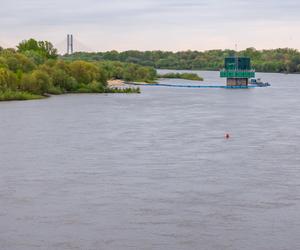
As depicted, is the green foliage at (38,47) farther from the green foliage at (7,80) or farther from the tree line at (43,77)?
the green foliage at (7,80)

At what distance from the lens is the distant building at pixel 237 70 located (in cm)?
7388

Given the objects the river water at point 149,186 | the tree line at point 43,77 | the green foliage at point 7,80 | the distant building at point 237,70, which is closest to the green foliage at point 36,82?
the tree line at point 43,77

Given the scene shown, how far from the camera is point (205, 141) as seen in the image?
24812mm

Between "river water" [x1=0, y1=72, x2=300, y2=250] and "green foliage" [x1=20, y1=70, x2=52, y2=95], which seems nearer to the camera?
"river water" [x1=0, y1=72, x2=300, y2=250]

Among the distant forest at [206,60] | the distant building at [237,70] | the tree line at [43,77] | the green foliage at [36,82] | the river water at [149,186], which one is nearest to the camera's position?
the river water at [149,186]

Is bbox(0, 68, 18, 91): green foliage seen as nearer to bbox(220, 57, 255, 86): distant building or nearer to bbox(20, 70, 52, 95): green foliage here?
bbox(20, 70, 52, 95): green foliage

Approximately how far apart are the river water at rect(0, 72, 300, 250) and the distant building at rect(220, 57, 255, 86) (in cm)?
4294

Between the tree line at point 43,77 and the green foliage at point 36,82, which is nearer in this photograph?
the tree line at point 43,77

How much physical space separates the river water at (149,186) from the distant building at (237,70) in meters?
42.9

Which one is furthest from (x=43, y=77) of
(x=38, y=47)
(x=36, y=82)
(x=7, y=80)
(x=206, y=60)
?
(x=206, y=60)

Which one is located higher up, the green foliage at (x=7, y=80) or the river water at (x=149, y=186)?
the green foliage at (x=7, y=80)

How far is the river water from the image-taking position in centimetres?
1280

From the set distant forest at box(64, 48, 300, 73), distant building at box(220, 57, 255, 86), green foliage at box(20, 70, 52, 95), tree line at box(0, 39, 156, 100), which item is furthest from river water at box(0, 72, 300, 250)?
distant forest at box(64, 48, 300, 73)

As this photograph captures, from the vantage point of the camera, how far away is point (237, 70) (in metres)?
73.9
